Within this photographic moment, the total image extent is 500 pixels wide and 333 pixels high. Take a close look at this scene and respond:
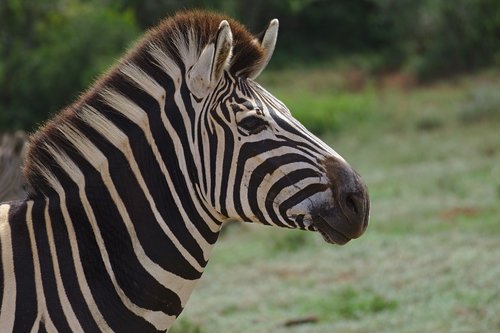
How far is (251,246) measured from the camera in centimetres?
1392

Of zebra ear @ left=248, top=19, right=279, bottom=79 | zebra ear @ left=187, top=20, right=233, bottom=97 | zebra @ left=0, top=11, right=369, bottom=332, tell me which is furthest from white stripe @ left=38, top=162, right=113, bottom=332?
zebra ear @ left=248, top=19, right=279, bottom=79

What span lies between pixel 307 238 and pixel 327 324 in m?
4.51

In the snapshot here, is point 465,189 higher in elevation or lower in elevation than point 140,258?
higher

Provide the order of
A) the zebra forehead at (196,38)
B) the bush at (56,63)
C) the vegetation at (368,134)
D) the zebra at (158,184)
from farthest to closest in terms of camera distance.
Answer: the bush at (56,63), the vegetation at (368,134), the zebra forehead at (196,38), the zebra at (158,184)

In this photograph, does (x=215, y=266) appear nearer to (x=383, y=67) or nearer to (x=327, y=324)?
(x=327, y=324)

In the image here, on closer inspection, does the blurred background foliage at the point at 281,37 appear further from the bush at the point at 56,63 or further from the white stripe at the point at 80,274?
the white stripe at the point at 80,274

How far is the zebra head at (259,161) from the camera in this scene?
360 cm

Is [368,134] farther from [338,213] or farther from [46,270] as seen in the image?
[46,270]

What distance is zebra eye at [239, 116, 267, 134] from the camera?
3.73 metres

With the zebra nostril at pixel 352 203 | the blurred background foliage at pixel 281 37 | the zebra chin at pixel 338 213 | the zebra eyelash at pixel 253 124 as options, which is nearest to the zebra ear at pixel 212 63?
the zebra eyelash at pixel 253 124

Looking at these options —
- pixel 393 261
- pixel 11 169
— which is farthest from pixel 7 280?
pixel 393 261

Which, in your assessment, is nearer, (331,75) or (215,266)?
(215,266)

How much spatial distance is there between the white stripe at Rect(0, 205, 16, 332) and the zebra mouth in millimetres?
1147

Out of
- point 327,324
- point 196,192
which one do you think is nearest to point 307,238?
point 327,324
